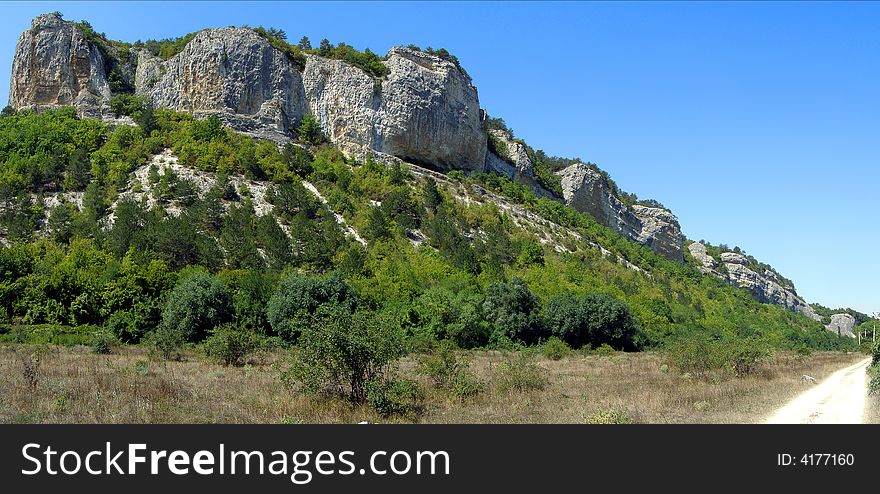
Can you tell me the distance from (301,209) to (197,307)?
21231 millimetres

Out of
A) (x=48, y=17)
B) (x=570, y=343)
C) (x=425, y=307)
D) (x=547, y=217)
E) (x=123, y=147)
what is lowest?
(x=570, y=343)

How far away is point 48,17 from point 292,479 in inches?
3404

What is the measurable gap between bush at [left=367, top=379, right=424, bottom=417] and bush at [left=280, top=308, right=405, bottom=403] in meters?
0.45

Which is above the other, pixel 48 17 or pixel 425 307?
pixel 48 17

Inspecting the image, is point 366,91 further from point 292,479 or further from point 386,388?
point 292,479

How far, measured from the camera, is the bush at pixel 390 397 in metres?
13.5

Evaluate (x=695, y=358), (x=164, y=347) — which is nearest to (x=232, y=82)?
(x=164, y=347)

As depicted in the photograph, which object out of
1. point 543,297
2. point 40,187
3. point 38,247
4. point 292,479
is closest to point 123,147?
point 40,187

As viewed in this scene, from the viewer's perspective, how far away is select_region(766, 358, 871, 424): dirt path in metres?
12.7

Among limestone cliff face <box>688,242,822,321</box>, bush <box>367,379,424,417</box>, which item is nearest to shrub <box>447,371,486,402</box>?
bush <box>367,379,424,417</box>

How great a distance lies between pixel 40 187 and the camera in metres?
54.2

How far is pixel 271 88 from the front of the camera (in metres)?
73.9

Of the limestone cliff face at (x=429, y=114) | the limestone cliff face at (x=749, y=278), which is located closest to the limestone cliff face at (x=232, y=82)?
the limestone cliff face at (x=429, y=114)

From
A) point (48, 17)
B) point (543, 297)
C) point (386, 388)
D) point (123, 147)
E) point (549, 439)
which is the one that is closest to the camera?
point (549, 439)
